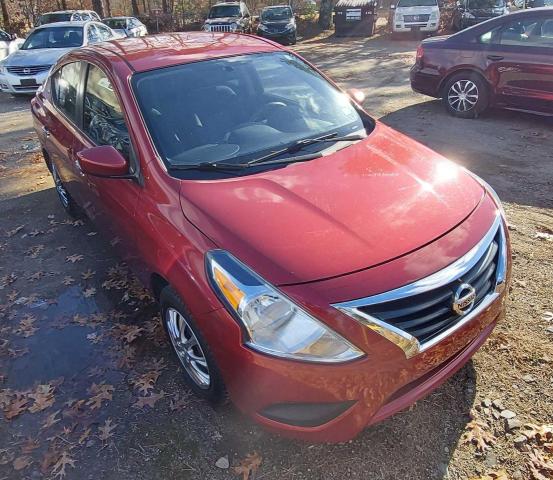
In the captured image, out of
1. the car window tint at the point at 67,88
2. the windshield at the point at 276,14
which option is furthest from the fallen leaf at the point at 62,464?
the windshield at the point at 276,14

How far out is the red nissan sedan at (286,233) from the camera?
1.91 m

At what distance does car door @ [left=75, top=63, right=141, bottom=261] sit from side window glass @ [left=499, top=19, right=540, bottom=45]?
20.2ft

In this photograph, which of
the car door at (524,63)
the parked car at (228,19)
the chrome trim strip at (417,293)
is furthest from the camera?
the parked car at (228,19)

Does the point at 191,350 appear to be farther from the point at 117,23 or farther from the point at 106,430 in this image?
the point at 117,23

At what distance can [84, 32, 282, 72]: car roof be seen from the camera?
3.10 metres

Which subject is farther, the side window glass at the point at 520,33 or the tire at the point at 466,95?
the tire at the point at 466,95

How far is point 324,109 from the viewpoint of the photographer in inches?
129

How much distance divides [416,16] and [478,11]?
7.48 ft

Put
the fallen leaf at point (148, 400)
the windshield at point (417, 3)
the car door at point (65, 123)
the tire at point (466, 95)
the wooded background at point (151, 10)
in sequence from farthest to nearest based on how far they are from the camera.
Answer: the wooded background at point (151, 10) < the windshield at point (417, 3) < the tire at point (466, 95) < the car door at point (65, 123) < the fallen leaf at point (148, 400)

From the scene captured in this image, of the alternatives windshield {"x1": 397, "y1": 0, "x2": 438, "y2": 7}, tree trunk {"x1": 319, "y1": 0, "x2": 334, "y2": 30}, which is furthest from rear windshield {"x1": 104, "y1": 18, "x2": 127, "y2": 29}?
windshield {"x1": 397, "y1": 0, "x2": 438, "y2": 7}

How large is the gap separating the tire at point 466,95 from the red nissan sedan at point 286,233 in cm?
476

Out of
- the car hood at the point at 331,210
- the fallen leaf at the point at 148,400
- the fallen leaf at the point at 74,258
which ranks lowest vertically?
the fallen leaf at the point at 148,400

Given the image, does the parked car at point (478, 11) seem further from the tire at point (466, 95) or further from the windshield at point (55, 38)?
the windshield at point (55, 38)

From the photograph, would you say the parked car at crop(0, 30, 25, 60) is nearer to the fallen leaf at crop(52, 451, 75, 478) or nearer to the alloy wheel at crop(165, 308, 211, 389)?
the alloy wheel at crop(165, 308, 211, 389)
